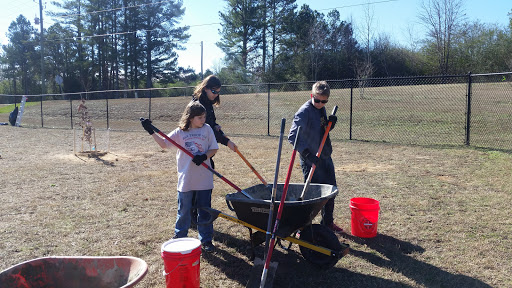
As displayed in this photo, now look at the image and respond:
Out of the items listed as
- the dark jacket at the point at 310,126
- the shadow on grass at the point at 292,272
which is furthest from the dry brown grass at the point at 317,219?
the dark jacket at the point at 310,126

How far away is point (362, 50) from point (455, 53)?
26.7ft

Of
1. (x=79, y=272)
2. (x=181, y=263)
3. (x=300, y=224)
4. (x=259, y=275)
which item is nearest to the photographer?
(x=79, y=272)

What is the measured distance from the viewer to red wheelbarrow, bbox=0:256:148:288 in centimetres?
220

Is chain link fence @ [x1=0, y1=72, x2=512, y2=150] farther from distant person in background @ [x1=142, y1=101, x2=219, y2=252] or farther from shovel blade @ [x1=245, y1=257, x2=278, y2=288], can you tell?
shovel blade @ [x1=245, y1=257, x2=278, y2=288]

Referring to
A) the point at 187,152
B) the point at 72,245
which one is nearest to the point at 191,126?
the point at 187,152

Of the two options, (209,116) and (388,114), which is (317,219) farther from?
(388,114)

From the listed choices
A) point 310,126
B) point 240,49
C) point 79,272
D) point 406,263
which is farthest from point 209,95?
point 240,49

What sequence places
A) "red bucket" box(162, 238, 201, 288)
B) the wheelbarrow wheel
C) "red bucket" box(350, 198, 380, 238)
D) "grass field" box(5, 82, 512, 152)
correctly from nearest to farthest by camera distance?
1. "red bucket" box(162, 238, 201, 288)
2. the wheelbarrow wheel
3. "red bucket" box(350, 198, 380, 238)
4. "grass field" box(5, 82, 512, 152)

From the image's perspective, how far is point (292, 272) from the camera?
3.33 meters

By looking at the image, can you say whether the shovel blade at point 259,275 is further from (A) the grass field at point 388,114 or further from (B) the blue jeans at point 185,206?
(A) the grass field at point 388,114

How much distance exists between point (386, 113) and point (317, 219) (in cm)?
1203

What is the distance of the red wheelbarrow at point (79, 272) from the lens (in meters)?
2.20

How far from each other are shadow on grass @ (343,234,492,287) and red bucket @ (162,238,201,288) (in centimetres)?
156

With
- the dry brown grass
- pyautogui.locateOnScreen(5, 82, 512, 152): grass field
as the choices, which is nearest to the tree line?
pyautogui.locateOnScreen(5, 82, 512, 152): grass field
